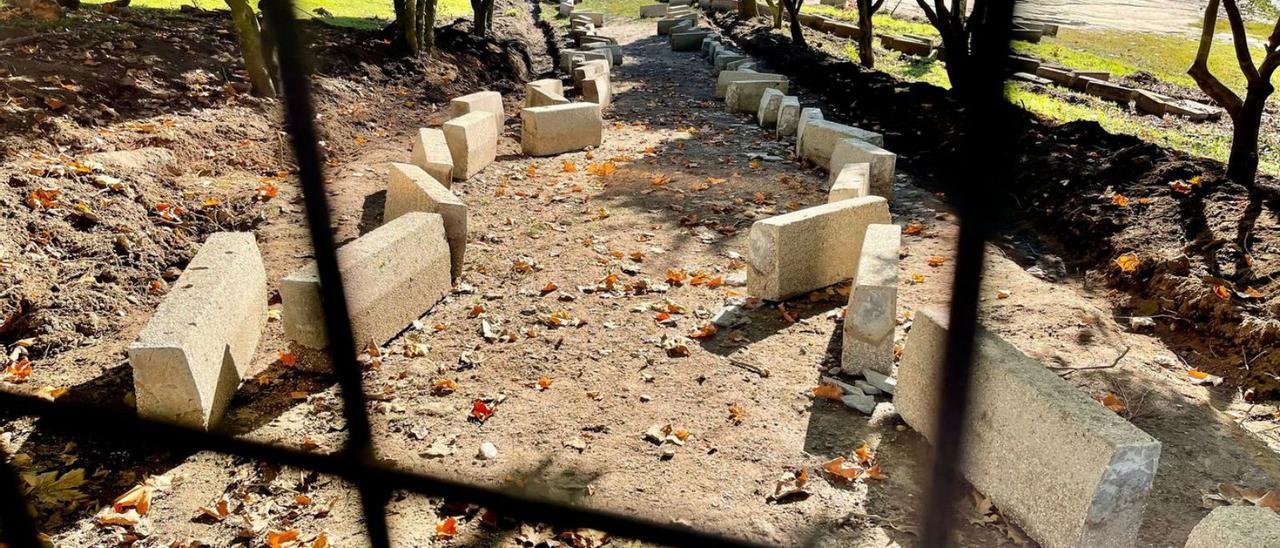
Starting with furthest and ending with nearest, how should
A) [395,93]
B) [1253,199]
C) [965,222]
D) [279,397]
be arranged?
[395,93] → [1253,199] → [279,397] → [965,222]

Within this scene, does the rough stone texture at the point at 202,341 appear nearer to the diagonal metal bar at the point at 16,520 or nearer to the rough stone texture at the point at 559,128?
the diagonal metal bar at the point at 16,520

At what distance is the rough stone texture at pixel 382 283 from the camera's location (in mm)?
3955

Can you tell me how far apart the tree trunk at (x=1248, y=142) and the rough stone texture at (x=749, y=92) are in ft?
→ 17.7

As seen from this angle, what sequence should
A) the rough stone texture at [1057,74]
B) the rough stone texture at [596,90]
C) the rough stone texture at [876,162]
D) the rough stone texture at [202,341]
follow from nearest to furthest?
1. the rough stone texture at [202,341]
2. the rough stone texture at [876,162]
3. the rough stone texture at [596,90]
4. the rough stone texture at [1057,74]

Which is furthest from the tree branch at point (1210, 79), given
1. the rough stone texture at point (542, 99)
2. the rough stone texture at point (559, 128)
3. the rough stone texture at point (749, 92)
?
the rough stone texture at point (542, 99)

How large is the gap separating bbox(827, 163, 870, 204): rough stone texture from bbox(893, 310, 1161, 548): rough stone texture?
7.65 ft

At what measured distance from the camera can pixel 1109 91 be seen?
11359 mm

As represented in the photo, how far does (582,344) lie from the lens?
4.42 metres

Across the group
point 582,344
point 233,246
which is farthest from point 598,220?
point 233,246

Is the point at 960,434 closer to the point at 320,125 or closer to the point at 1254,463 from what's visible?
the point at 1254,463

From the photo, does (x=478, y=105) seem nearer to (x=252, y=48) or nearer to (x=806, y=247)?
(x=252, y=48)

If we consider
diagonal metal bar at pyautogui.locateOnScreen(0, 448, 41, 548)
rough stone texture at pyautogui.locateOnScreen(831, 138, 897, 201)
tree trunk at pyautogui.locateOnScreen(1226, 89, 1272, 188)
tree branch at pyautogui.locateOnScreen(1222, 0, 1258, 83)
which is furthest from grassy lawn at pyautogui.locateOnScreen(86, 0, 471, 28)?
tree trunk at pyautogui.locateOnScreen(1226, 89, 1272, 188)

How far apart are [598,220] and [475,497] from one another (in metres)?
3.62

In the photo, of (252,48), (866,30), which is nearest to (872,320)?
(252,48)
